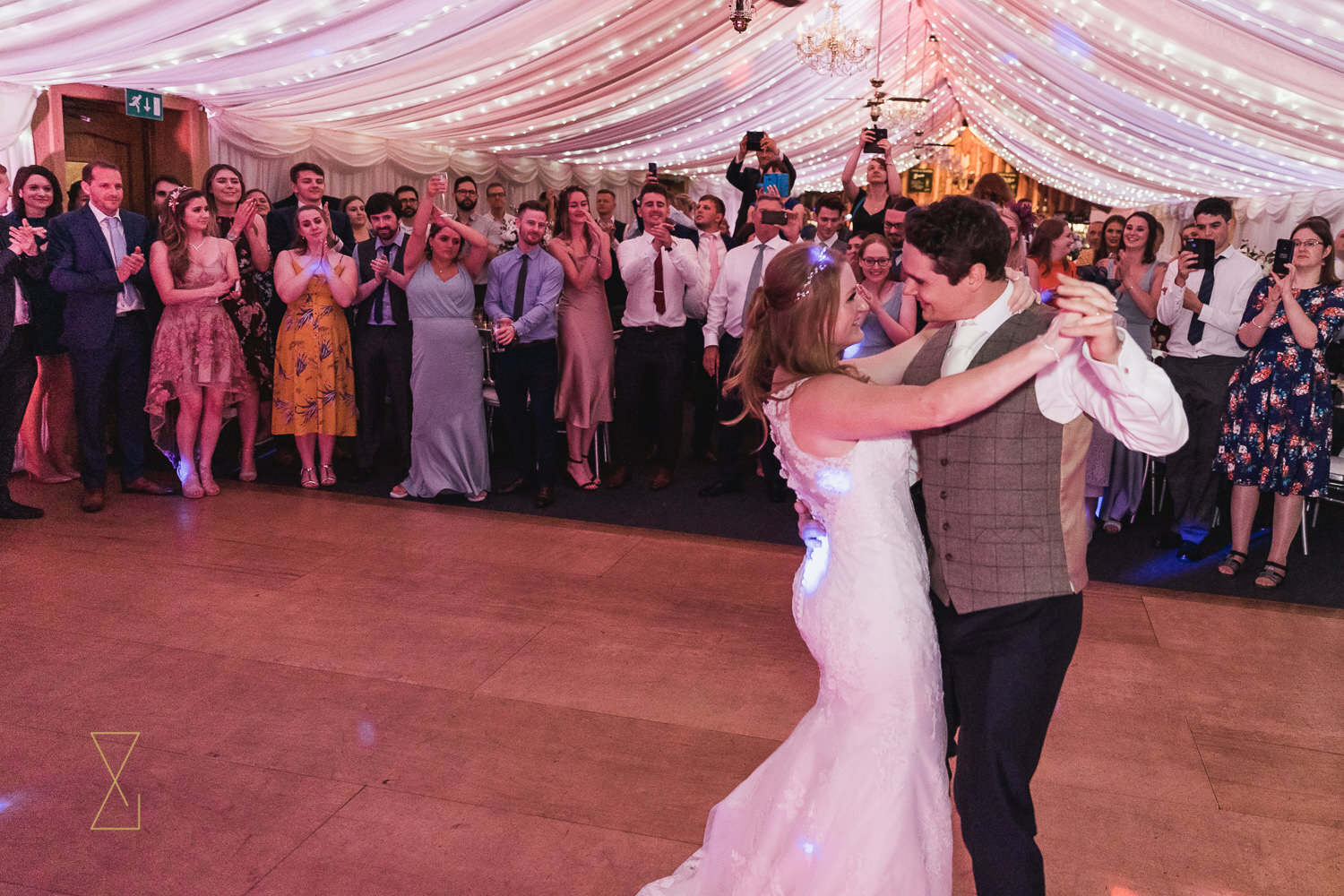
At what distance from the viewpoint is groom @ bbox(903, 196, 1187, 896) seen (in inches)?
70.4

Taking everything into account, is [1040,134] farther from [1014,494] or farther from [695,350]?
[1014,494]

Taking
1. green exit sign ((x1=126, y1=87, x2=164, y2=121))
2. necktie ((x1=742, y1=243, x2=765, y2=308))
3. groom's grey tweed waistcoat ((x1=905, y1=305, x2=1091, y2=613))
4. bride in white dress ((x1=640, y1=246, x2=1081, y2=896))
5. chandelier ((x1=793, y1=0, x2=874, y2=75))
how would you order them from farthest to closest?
chandelier ((x1=793, y1=0, x2=874, y2=75)) → green exit sign ((x1=126, y1=87, x2=164, y2=121)) → necktie ((x1=742, y1=243, x2=765, y2=308)) → bride in white dress ((x1=640, y1=246, x2=1081, y2=896)) → groom's grey tweed waistcoat ((x1=905, y1=305, x2=1091, y2=613))

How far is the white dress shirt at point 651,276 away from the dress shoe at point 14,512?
3.21 metres

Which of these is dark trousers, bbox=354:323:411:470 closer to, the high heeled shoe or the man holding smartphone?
the high heeled shoe

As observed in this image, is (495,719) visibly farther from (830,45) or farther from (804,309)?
(830,45)

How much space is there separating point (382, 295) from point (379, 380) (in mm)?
507

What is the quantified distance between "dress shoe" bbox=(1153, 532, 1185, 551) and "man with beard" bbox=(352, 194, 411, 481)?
4.09 metres

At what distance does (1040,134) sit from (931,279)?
1104 cm

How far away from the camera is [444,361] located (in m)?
5.52

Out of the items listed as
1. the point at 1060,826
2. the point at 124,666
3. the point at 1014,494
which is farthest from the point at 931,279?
the point at 124,666

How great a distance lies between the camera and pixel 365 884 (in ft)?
7.52

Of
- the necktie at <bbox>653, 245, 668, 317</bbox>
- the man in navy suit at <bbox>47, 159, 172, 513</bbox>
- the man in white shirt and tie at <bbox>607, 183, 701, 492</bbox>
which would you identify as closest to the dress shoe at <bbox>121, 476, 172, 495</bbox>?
the man in navy suit at <bbox>47, 159, 172, 513</bbox>

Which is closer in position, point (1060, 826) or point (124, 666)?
point (1060, 826)

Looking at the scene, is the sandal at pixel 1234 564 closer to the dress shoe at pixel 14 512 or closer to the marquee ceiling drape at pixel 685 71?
the marquee ceiling drape at pixel 685 71
